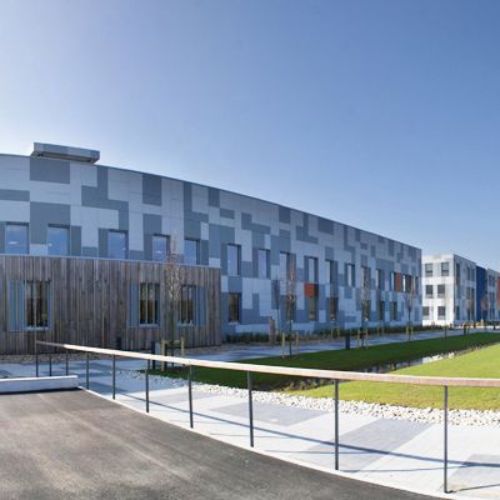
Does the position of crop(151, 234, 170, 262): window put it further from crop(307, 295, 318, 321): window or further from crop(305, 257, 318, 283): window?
crop(307, 295, 318, 321): window

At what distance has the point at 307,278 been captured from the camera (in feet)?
147

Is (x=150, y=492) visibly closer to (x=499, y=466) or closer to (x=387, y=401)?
(x=499, y=466)

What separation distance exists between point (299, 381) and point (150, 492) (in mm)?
10935

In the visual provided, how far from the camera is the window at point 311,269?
44.9 meters

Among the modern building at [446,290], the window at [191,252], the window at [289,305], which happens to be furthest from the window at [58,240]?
the modern building at [446,290]

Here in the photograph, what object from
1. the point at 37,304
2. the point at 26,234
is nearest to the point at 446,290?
the point at 26,234

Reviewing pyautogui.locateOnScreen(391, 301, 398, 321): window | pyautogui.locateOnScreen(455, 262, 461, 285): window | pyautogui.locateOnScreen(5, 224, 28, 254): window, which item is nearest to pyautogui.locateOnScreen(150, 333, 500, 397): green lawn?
pyautogui.locateOnScreen(5, 224, 28, 254): window

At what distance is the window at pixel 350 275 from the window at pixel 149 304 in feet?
81.5

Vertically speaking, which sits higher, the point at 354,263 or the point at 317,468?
the point at 354,263

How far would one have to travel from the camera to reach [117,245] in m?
30.8

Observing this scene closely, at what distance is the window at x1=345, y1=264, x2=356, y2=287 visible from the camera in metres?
50.3

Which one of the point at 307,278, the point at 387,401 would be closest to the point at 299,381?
the point at 387,401

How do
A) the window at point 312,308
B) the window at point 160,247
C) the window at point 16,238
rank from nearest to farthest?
the window at point 16,238 < the window at point 160,247 < the window at point 312,308

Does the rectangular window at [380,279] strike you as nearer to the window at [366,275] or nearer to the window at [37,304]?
the window at [366,275]
